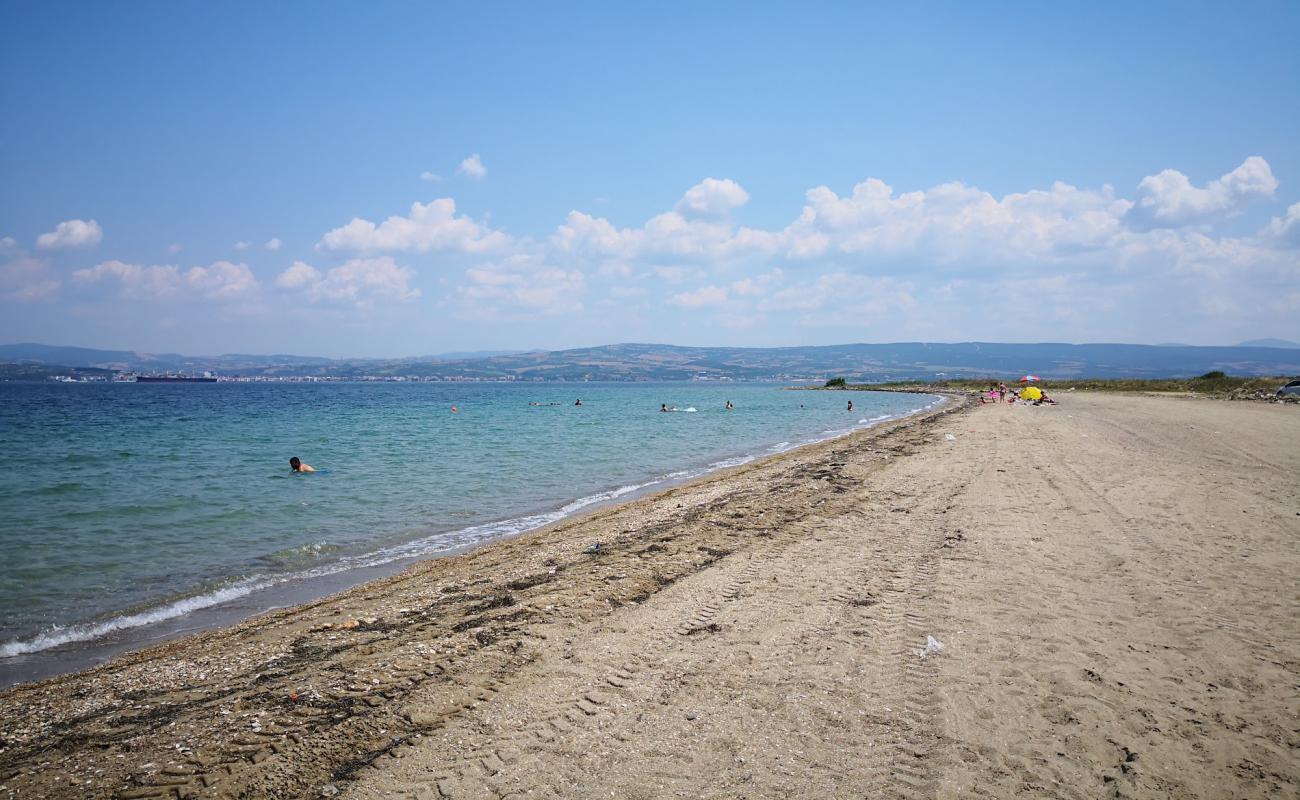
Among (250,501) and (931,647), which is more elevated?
(931,647)

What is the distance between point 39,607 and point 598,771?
929cm

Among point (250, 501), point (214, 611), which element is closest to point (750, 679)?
point (214, 611)

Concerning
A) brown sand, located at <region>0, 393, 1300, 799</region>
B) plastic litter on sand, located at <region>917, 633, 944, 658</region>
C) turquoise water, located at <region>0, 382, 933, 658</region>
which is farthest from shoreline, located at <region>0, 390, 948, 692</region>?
plastic litter on sand, located at <region>917, 633, 944, 658</region>

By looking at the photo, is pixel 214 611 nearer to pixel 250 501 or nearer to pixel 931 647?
pixel 250 501

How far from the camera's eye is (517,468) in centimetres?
2122

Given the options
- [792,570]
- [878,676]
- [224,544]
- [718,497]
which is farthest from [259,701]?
[718,497]

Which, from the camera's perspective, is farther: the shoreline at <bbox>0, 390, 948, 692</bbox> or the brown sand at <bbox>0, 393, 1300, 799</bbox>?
the shoreline at <bbox>0, 390, 948, 692</bbox>

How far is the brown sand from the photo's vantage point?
3969mm

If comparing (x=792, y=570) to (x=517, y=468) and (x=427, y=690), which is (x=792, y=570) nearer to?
(x=427, y=690)

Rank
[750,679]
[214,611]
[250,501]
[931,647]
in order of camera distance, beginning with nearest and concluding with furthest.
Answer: [750,679], [931,647], [214,611], [250,501]

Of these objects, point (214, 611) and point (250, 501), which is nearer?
point (214, 611)

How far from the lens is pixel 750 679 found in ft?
16.8

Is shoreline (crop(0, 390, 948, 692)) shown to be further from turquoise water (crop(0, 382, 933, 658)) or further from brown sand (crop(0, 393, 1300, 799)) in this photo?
brown sand (crop(0, 393, 1300, 799))

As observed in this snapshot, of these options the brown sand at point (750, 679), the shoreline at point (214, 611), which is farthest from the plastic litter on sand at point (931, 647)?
the shoreline at point (214, 611)
